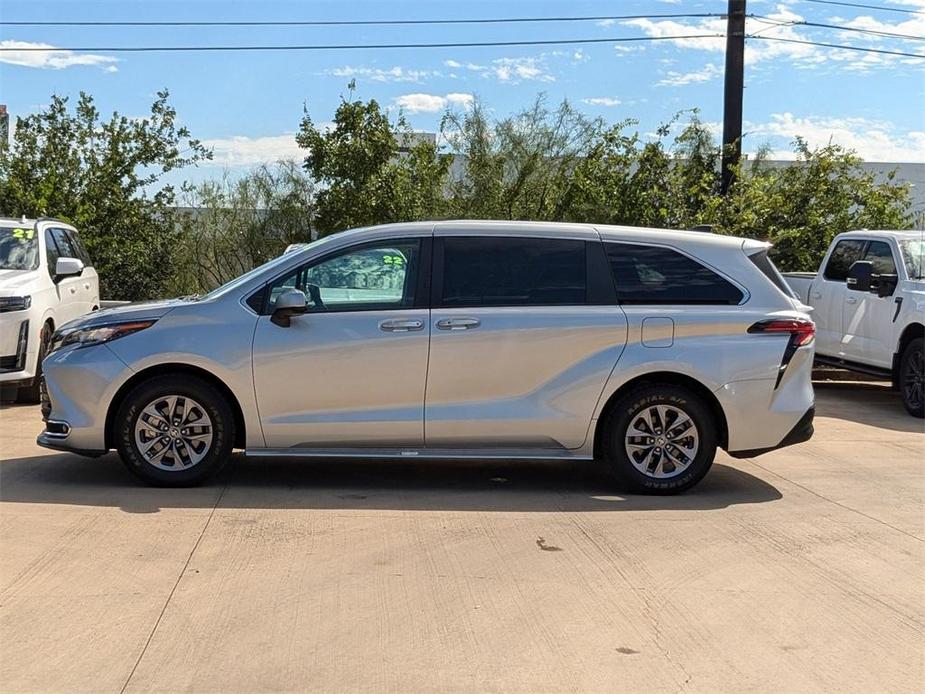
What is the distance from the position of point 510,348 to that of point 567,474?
1.45 m

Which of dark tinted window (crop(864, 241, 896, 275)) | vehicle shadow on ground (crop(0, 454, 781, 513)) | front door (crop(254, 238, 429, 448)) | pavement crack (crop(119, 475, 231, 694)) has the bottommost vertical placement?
pavement crack (crop(119, 475, 231, 694))

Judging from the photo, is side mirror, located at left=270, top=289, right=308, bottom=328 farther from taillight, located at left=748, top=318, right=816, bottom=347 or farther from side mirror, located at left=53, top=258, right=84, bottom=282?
side mirror, located at left=53, top=258, right=84, bottom=282

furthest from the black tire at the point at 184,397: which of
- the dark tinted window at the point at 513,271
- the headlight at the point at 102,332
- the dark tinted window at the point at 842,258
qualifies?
→ the dark tinted window at the point at 842,258

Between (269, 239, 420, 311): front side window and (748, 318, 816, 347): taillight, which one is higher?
(269, 239, 420, 311): front side window

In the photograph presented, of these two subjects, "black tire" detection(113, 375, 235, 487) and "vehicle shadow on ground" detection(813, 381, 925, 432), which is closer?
"black tire" detection(113, 375, 235, 487)

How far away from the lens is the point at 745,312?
23.0 ft

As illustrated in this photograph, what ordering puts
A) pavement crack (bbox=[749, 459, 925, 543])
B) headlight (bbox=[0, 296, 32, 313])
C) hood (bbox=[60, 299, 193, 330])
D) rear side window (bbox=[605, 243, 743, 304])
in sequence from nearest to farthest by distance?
pavement crack (bbox=[749, 459, 925, 543]) → hood (bbox=[60, 299, 193, 330]) → rear side window (bbox=[605, 243, 743, 304]) → headlight (bbox=[0, 296, 32, 313])

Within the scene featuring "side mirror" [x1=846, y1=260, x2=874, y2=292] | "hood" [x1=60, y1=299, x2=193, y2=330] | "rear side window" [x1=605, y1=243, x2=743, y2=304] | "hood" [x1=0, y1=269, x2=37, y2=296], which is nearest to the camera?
"hood" [x1=60, y1=299, x2=193, y2=330]

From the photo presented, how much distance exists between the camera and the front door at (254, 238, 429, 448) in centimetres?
684

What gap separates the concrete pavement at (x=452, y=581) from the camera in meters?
4.16

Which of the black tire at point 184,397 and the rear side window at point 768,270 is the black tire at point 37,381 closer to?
the black tire at point 184,397

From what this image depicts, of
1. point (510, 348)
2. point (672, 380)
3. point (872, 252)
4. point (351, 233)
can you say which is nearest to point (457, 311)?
point (510, 348)

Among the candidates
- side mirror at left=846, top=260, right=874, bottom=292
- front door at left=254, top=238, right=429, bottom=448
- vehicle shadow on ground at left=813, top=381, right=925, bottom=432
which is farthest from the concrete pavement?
side mirror at left=846, top=260, right=874, bottom=292

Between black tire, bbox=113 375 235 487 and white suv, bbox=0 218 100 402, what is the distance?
395cm
